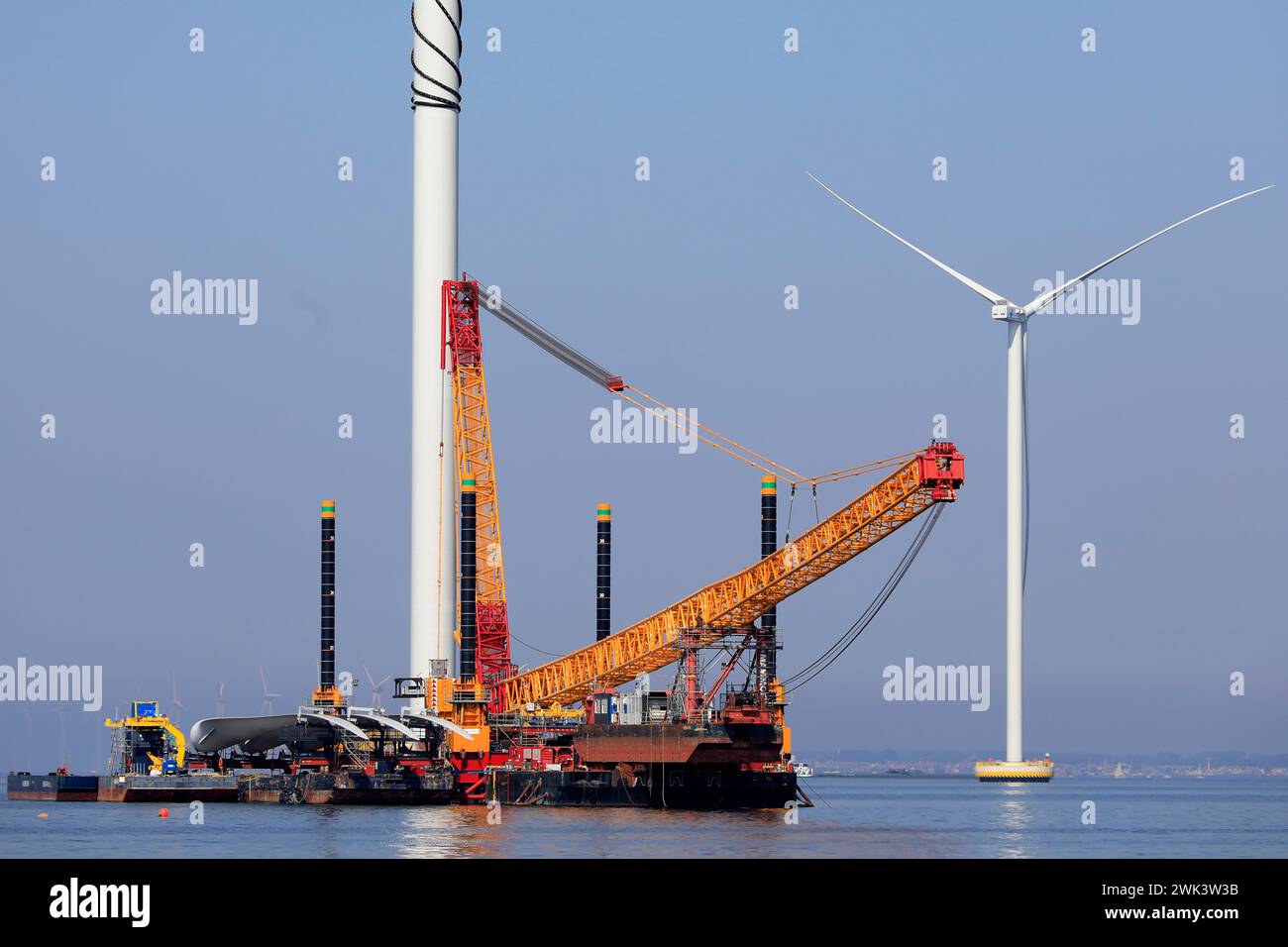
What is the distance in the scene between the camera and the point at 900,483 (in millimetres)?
132125

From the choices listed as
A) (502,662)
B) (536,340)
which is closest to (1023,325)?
(536,340)

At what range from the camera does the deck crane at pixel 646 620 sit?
437ft

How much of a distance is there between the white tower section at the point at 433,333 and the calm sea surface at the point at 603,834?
1002 inches

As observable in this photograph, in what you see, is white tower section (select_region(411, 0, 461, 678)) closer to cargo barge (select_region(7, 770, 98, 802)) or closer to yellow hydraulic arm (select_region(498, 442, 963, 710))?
yellow hydraulic arm (select_region(498, 442, 963, 710))

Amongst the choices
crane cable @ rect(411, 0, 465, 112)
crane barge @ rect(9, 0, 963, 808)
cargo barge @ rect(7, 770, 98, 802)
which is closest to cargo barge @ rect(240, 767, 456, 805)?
crane barge @ rect(9, 0, 963, 808)

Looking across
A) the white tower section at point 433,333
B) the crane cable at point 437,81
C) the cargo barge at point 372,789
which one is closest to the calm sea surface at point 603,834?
the cargo barge at point 372,789

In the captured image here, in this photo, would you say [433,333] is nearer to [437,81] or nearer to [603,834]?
[437,81]

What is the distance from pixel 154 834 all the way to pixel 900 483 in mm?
55625

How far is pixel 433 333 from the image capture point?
17850cm

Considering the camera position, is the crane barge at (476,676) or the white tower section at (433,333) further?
the white tower section at (433,333)

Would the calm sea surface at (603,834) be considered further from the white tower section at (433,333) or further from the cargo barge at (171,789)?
the white tower section at (433,333)

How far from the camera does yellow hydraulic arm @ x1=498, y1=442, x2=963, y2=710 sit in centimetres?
13100

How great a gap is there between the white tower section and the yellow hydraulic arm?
485 inches
